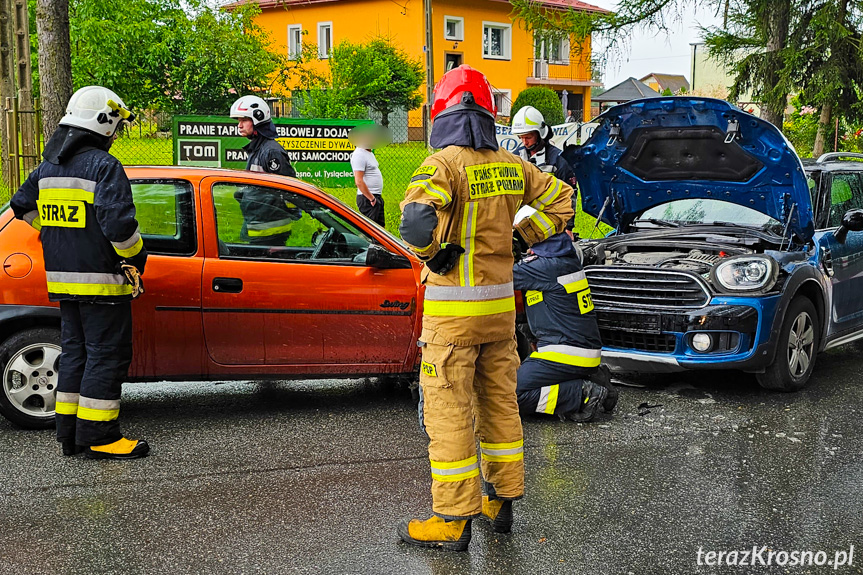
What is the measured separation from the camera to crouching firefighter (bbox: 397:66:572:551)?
149 inches

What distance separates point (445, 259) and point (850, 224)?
4458 mm

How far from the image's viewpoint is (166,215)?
5602 mm

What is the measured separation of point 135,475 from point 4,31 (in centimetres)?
1258

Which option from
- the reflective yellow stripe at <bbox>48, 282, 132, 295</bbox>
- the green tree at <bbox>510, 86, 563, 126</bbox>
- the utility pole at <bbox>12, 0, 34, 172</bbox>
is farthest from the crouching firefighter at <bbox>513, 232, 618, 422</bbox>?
the green tree at <bbox>510, 86, 563, 126</bbox>

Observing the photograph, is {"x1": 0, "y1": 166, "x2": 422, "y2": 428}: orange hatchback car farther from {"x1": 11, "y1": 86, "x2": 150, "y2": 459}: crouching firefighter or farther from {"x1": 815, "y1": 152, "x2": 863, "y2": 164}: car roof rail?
{"x1": 815, "y1": 152, "x2": 863, "y2": 164}: car roof rail

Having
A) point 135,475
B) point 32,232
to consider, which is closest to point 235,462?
point 135,475

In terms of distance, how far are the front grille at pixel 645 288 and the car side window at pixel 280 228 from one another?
1.79 m

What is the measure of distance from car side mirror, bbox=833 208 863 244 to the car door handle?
14.6 feet

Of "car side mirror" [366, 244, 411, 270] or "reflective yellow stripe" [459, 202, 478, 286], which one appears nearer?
"reflective yellow stripe" [459, 202, 478, 286]

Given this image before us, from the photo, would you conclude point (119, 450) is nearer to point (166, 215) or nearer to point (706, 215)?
point (166, 215)

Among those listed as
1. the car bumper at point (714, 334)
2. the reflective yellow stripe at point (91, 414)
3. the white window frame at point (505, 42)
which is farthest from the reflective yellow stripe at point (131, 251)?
the white window frame at point (505, 42)

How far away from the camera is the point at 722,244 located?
6867mm

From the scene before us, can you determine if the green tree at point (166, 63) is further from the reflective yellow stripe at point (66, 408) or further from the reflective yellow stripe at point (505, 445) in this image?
the reflective yellow stripe at point (505, 445)

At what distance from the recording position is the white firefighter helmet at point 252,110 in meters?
7.80
